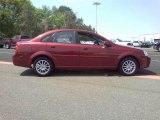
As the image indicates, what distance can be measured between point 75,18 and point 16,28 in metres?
20.6

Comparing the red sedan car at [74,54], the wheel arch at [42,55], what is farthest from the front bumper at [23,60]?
the wheel arch at [42,55]

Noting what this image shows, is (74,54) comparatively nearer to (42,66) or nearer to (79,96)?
(42,66)

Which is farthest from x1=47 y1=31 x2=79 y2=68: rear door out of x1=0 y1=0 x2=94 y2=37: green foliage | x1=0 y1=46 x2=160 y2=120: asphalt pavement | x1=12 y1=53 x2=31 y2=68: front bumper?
x1=0 y1=0 x2=94 y2=37: green foliage

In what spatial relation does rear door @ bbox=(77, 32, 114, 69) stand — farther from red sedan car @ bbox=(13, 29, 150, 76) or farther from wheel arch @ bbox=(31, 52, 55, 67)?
wheel arch @ bbox=(31, 52, 55, 67)

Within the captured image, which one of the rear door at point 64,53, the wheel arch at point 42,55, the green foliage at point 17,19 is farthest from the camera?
the green foliage at point 17,19

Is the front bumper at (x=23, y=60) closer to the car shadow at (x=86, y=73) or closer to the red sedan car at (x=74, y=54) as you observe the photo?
the red sedan car at (x=74, y=54)

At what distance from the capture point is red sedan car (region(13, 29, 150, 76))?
13.1 meters

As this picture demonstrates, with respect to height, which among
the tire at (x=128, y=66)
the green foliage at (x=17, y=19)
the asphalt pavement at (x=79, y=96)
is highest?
the green foliage at (x=17, y=19)

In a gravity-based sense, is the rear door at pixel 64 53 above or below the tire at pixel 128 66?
above

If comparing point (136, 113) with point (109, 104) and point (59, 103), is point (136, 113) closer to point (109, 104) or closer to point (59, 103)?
point (109, 104)

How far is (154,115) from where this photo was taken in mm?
7762

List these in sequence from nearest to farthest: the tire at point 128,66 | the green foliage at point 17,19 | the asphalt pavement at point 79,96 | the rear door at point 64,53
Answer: the asphalt pavement at point 79,96 < the rear door at point 64,53 < the tire at point 128,66 < the green foliage at point 17,19

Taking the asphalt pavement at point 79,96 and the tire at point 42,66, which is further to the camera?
the tire at point 42,66

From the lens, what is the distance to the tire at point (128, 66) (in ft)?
43.7
